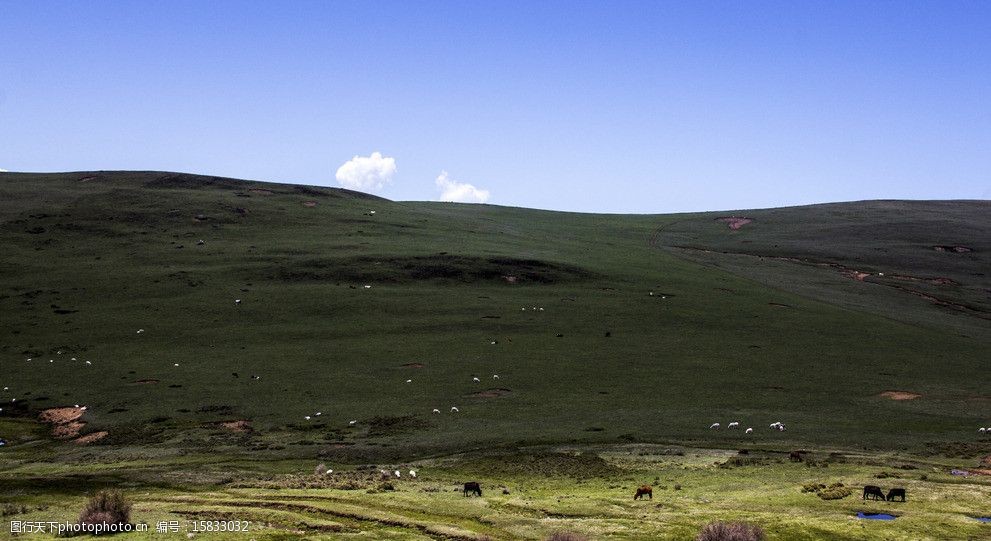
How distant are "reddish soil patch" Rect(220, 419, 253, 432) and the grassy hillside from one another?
69 cm

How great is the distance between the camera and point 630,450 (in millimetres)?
45812

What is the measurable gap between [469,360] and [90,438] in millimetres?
28471

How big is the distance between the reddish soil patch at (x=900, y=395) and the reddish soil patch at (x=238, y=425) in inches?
1704

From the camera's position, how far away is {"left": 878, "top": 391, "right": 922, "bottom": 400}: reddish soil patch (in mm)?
58706

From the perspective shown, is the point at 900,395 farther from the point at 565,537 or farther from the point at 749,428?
the point at 565,537

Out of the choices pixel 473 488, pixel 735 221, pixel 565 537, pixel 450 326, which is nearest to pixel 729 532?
pixel 565 537

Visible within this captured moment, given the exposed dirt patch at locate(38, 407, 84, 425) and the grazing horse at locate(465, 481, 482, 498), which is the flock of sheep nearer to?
the grazing horse at locate(465, 481, 482, 498)

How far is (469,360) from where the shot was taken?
6838cm

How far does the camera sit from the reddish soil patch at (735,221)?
157m

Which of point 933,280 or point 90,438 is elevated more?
point 933,280

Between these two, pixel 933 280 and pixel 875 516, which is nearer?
pixel 875 516

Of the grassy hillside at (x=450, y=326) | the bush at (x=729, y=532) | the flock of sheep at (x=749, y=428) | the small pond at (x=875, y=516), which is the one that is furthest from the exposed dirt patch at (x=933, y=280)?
the bush at (x=729, y=532)

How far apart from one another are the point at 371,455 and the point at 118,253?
70.3m

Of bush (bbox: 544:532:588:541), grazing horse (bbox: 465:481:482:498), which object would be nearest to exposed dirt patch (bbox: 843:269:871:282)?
grazing horse (bbox: 465:481:482:498)
